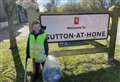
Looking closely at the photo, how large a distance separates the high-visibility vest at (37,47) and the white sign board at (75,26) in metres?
0.77

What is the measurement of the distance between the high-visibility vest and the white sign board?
2.54ft

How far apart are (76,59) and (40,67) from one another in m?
1.66

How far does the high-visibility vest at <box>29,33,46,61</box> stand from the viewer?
530 centimetres

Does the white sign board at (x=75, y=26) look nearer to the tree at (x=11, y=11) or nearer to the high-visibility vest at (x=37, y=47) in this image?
the high-visibility vest at (x=37, y=47)

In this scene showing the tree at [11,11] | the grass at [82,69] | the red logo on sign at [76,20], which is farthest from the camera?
the tree at [11,11]

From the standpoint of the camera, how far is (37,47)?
17.6 ft

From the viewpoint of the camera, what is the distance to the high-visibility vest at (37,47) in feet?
17.4

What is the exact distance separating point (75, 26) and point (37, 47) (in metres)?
1.37

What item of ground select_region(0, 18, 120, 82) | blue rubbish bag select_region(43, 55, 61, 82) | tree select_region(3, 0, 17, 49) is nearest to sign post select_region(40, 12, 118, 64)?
ground select_region(0, 18, 120, 82)

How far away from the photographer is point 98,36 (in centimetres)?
657

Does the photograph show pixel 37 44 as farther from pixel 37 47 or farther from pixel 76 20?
pixel 76 20

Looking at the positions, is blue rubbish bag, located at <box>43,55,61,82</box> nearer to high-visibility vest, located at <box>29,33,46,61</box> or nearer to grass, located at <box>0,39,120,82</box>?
high-visibility vest, located at <box>29,33,46,61</box>

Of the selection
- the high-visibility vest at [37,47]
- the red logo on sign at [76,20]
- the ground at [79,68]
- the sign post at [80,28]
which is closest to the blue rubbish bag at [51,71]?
the high-visibility vest at [37,47]

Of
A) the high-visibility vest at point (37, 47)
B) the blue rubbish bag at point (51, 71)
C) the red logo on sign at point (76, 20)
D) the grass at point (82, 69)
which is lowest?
the grass at point (82, 69)
